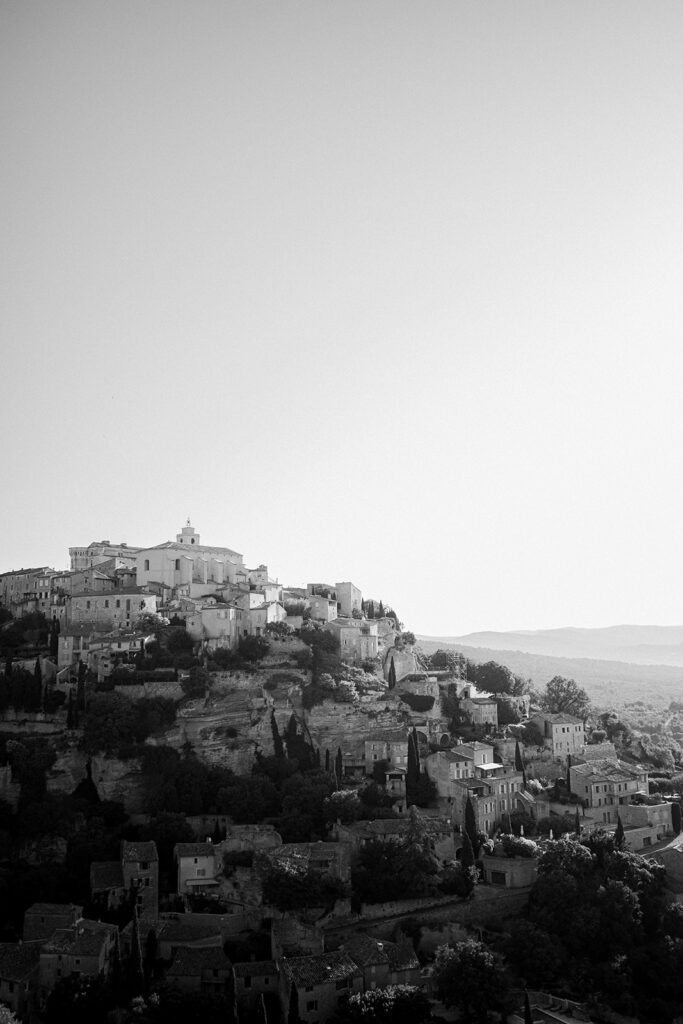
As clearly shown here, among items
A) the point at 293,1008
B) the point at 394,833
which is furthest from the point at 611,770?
the point at 293,1008

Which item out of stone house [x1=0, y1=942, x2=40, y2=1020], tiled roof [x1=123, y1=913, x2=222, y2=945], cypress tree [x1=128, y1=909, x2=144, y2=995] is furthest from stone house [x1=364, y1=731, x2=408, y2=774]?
stone house [x1=0, y1=942, x2=40, y2=1020]

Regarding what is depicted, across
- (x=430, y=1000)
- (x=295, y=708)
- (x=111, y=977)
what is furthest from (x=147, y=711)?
(x=430, y=1000)

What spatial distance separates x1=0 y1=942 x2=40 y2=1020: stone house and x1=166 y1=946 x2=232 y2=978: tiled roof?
17.4 ft

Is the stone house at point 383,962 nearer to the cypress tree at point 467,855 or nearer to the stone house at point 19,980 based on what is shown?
the cypress tree at point 467,855

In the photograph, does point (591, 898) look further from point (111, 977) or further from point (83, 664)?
point (83, 664)

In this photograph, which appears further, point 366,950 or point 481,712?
point 481,712

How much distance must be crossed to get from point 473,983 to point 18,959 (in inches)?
717

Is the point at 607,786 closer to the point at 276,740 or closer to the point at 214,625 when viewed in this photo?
the point at 276,740

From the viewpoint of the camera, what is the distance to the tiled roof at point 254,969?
37.6 metres

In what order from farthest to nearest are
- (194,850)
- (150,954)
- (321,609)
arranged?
(321,609) < (194,850) < (150,954)

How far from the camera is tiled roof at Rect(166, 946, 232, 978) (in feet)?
121

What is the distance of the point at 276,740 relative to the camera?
5338cm

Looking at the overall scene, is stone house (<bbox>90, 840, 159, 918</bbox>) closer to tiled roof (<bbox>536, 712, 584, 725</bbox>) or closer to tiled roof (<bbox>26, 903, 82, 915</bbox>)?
tiled roof (<bbox>26, 903, 82, 915</bbox>)

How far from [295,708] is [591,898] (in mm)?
20266
